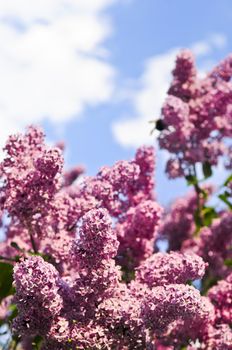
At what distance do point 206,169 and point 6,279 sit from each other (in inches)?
95.2

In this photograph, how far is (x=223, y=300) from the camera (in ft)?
14.7

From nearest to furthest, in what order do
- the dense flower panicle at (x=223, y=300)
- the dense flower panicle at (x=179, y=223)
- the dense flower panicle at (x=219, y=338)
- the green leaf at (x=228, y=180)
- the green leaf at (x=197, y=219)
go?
the dense flower panicle at (x=219, y=338) → the dense flower panicle at (x=223, y=300) → the green leaf at (x=228, y=180) → the green leaf at (x=197, y=219) → the dense flower panicle at (x=179, y=223)

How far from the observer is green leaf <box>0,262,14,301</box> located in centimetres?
450

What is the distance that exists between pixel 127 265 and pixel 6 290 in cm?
87

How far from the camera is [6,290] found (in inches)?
186

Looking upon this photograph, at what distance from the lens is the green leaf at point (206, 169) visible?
622 cm

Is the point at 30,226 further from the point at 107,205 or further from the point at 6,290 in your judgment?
the point at 6,290

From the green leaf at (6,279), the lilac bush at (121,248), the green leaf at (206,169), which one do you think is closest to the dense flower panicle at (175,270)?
the lilac bush at (121,248)

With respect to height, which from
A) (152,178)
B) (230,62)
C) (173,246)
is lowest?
(152,178)

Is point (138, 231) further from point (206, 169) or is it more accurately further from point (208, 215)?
point (208, 215)

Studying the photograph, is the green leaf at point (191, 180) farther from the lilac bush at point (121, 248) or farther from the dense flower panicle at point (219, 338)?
the dense flower panicle at point (219, 338)

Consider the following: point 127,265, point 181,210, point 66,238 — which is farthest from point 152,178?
point 181,210

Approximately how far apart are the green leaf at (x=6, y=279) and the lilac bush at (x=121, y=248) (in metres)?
0.01

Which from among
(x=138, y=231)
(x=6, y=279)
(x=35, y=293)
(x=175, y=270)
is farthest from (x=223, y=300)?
(x=35, y=293)
